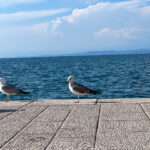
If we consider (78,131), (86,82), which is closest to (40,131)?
(78,131)

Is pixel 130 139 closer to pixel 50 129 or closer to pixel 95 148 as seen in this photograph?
pixel 95 148

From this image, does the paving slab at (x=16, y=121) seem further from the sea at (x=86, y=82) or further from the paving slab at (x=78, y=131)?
the sea at (x=86, y=82)

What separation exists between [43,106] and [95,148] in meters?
4.24

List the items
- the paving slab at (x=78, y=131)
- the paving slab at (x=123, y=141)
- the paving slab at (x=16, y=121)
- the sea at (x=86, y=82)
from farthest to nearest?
the sea at (x=86, y=82), the paving slab at (x=16, y=121), the paving slab at (x=78, y=131), the paving slab at (x=123, y=141)

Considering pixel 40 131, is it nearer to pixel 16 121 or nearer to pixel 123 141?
pixel 16 121

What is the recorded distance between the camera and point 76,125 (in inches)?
257

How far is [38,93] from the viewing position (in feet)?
89.9

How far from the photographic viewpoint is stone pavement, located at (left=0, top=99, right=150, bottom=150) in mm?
5219

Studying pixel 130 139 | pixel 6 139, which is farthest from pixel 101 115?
pixel 6 139

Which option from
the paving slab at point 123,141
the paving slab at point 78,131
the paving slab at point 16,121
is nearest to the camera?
the paving slab at point 123,141

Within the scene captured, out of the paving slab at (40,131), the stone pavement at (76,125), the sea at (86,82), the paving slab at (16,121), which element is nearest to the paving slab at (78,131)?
the stone pavement at (76,125)

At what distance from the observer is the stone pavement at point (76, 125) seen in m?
5.22

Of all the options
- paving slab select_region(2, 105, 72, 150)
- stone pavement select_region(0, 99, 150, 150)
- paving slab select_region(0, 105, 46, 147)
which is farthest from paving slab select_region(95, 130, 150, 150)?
paving slab select_region(0, 105, 46, 147)

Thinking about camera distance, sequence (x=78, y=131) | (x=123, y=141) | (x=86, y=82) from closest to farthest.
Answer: (x=123, y=141)
(x=78, y=131)
(x=86, y=82)
